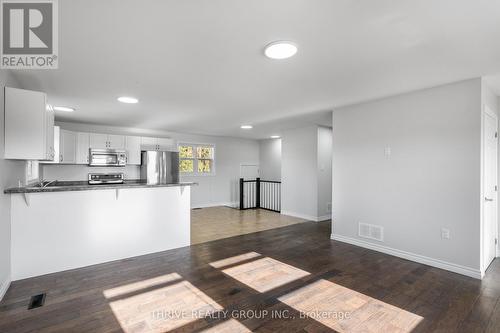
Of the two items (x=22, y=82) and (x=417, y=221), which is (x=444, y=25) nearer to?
(x=417, y=221)

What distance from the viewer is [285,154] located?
22.2 ft

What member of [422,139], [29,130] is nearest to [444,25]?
[422,139]

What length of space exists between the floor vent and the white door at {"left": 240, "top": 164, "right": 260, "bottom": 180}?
21.9ft

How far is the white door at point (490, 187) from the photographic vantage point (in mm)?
3047

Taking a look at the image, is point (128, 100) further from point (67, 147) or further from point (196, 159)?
point (196, 159)

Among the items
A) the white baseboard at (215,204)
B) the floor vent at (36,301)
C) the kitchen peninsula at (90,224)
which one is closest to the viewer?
the floor vent at (36,301)

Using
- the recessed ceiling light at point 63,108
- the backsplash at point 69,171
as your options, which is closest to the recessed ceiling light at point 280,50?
the recessed ceiling light at point 63,108

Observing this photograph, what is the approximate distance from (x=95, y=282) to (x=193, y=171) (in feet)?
17.0

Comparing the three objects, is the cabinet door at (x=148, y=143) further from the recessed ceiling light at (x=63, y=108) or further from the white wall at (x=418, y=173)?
the white wall at (x=418, y=173)

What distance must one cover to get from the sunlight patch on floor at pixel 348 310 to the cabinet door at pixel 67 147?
5.45 meters

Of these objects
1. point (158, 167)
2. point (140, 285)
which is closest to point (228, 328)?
point (140, 285)

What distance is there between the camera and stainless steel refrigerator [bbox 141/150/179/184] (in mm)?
6473

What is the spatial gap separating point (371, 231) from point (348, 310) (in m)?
1.97

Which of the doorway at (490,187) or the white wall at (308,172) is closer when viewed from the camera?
the doorway at (490,187)
